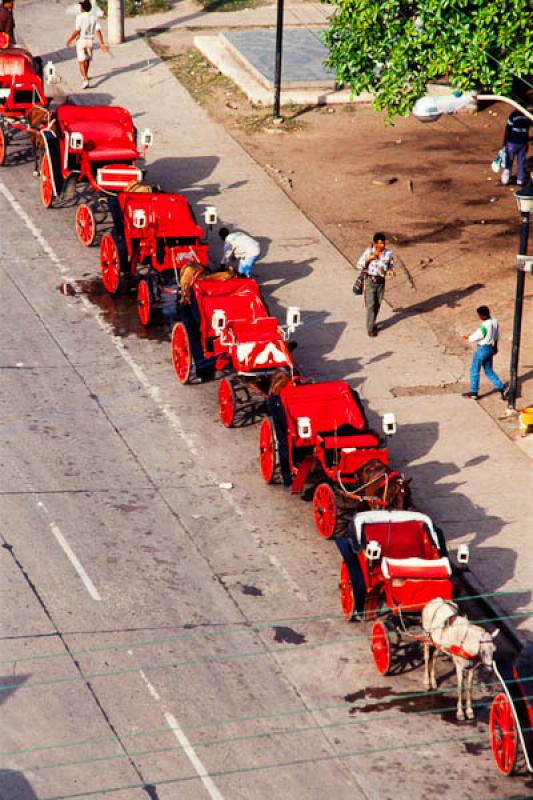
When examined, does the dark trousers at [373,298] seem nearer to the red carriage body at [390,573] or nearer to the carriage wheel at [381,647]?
the red carriage body at [390,573]

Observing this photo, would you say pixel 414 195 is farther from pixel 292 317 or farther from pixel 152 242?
pixel 292 317

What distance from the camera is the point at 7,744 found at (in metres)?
15.0

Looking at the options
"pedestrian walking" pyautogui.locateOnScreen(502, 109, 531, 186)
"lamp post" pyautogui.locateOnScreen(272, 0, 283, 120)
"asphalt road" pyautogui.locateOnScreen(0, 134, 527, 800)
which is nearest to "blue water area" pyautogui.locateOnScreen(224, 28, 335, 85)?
"lamp post" pyautogui.locateOnScreen(272, 0, 283, 120)

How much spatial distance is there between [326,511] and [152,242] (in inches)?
271

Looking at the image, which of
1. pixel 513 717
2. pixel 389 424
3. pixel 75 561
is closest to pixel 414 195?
pixel 389 424

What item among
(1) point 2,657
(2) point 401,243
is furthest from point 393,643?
(2) point 401,243

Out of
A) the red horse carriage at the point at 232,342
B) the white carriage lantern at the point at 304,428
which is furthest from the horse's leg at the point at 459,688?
the red horse carriage at the point at 232,342

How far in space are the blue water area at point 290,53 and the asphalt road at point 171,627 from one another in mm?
13195

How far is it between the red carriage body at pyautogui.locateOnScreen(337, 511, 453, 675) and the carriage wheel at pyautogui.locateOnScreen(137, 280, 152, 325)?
7470 millimetres

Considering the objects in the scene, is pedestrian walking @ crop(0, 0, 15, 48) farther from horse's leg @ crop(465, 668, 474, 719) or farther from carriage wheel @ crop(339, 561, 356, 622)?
horse's leg @ crop(465, 668, 474, 719)

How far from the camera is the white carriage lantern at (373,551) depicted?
16297 millimetres

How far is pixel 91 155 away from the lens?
1035 inches

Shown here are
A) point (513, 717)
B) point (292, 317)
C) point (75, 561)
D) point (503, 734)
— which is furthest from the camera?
point (292, 317)

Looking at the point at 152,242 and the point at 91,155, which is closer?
the point at 152,242
